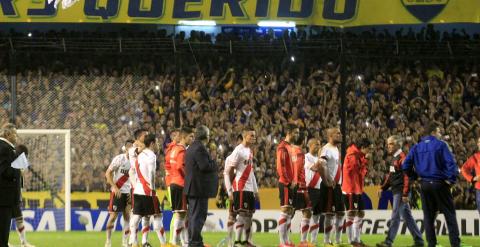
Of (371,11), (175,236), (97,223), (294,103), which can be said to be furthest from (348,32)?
(175,236)

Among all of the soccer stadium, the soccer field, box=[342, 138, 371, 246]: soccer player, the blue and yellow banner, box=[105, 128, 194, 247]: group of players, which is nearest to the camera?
box=[105, 128, 194, 247]: group of players

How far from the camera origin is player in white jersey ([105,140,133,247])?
18188mm

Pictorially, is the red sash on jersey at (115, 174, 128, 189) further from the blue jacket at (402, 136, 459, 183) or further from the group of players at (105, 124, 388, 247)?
the blue jacket at (402, 136, 459, 183)

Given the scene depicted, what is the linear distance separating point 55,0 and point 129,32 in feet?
17.4

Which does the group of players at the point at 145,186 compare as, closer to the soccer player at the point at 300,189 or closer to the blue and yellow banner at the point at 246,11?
the soccer player at the point at 300,189

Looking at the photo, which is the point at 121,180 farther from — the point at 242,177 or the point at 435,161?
the point at 435,161

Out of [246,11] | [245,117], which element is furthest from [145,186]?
[245,117]

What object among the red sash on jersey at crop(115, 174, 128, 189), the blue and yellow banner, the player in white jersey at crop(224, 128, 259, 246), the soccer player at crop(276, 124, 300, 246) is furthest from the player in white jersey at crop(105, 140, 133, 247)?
the blue and yellow banner

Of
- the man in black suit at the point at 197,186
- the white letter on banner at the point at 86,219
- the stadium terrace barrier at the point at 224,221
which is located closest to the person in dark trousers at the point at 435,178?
the man in black suit at the point at 197,186

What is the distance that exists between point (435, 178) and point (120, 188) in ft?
19.4

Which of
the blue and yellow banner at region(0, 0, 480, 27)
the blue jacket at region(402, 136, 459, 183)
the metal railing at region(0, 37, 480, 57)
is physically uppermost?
the blue and yellow banner at region(0, 0, 480, 27)

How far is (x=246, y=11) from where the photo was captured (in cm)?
2261

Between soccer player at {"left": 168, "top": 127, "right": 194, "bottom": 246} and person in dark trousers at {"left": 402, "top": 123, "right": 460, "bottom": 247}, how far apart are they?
12.9ft

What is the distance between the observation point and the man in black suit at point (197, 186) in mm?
15945
